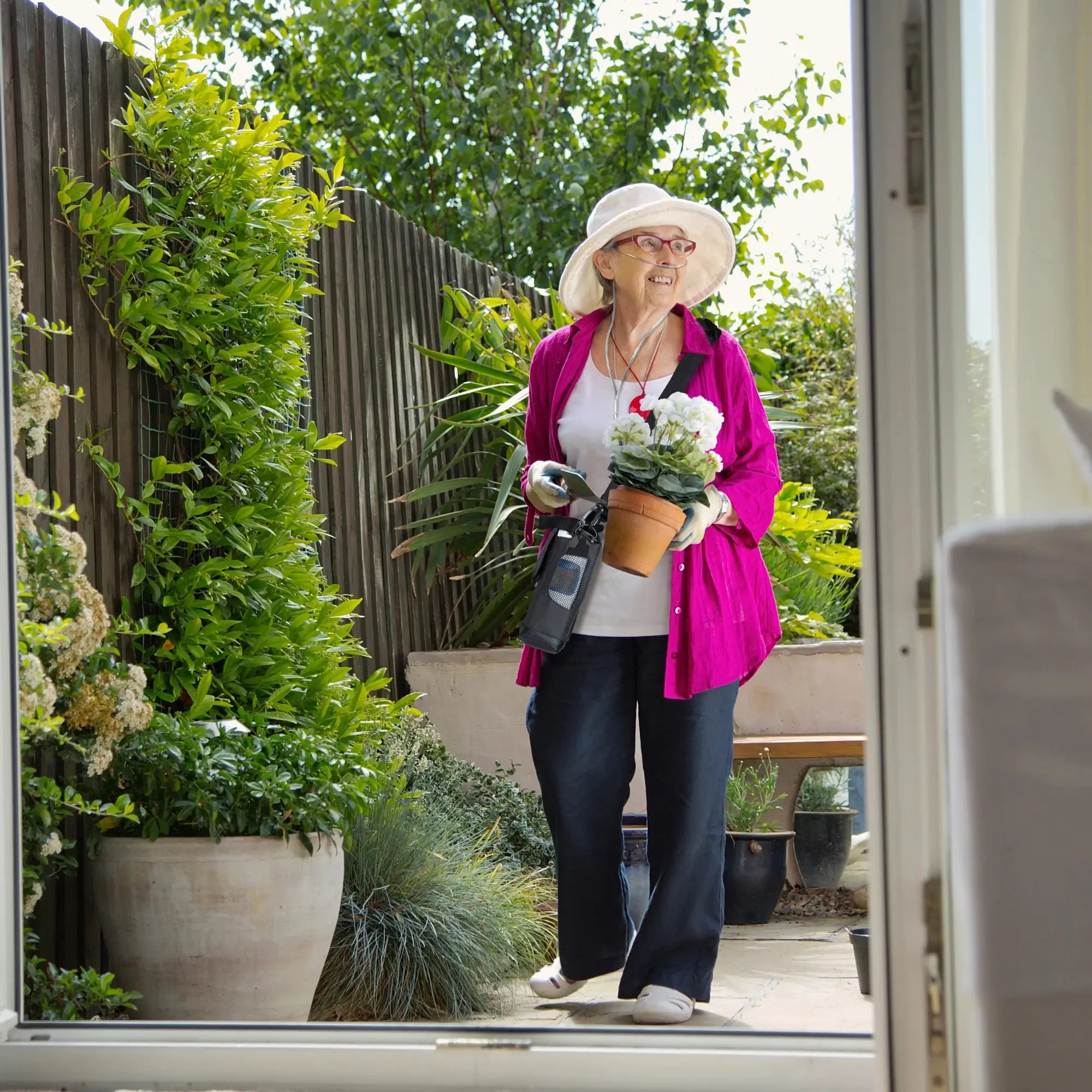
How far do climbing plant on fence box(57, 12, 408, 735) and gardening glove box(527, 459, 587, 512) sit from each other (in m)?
0.92

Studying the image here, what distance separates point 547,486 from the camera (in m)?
2.63

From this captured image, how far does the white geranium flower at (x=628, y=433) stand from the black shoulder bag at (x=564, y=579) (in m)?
0.05

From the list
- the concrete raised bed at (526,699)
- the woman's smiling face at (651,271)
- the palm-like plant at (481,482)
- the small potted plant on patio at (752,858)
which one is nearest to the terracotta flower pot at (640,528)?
the woman's smiling face at (651,271)

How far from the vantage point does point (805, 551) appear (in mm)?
5008

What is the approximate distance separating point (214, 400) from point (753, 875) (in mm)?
2057

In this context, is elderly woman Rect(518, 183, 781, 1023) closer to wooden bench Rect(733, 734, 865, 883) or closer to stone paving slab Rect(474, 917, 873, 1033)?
stone paving slab Rect(474, 917, 873, 1033)

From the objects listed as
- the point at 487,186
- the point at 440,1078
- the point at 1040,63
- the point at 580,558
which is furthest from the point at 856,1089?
the point at 487,186

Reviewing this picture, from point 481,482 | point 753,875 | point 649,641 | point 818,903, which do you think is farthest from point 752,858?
point 481,482

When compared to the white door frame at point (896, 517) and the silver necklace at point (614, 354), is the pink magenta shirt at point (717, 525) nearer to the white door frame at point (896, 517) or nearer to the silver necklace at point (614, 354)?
the silver necklace at point (614, 354)

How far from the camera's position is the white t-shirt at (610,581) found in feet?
8.71

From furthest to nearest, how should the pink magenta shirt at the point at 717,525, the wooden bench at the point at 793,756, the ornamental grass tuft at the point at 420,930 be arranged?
the wooden bench at the point at 793,756 < the ornamental grass tuft at the point at 420,930 < the pink magenta shirt at the point at 717,525

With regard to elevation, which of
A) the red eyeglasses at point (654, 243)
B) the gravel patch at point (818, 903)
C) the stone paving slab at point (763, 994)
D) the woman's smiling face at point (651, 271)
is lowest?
the gravel patch at point (818, 903)

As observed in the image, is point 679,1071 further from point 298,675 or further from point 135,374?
point 135,374

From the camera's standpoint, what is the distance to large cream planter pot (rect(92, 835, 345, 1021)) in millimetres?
2736
